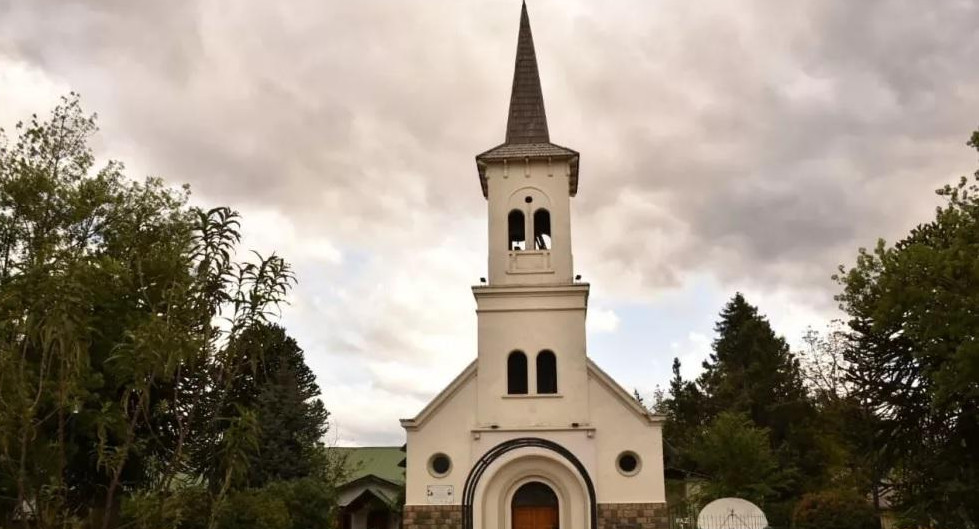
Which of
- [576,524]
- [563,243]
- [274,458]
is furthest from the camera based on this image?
[274,458]

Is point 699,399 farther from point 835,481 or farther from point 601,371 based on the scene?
point 601,371

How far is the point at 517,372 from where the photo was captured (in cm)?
2298

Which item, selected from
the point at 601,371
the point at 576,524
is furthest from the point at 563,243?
the point at 576,524

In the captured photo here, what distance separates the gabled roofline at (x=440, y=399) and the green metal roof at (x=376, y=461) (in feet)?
94.7

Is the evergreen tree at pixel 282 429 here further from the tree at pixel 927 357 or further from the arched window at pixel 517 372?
the tree at pixel 927 357

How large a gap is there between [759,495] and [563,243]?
16.3m

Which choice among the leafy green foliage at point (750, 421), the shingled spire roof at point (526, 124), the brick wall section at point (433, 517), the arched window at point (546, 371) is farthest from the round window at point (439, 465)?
the leafy green foliage at point (750, 421)

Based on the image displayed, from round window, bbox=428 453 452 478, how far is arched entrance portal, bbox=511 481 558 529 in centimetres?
202

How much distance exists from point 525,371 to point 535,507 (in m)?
3.68

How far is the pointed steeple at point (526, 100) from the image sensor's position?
25.4 m

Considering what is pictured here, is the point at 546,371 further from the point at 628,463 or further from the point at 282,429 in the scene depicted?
the point at 282,429

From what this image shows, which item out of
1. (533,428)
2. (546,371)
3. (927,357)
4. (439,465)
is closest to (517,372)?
(546,371)

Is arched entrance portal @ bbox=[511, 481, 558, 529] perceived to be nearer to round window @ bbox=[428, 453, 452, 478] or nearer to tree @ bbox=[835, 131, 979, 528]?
round window @ bbox=[428, 453, 452, 478]

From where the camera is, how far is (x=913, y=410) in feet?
79.2
